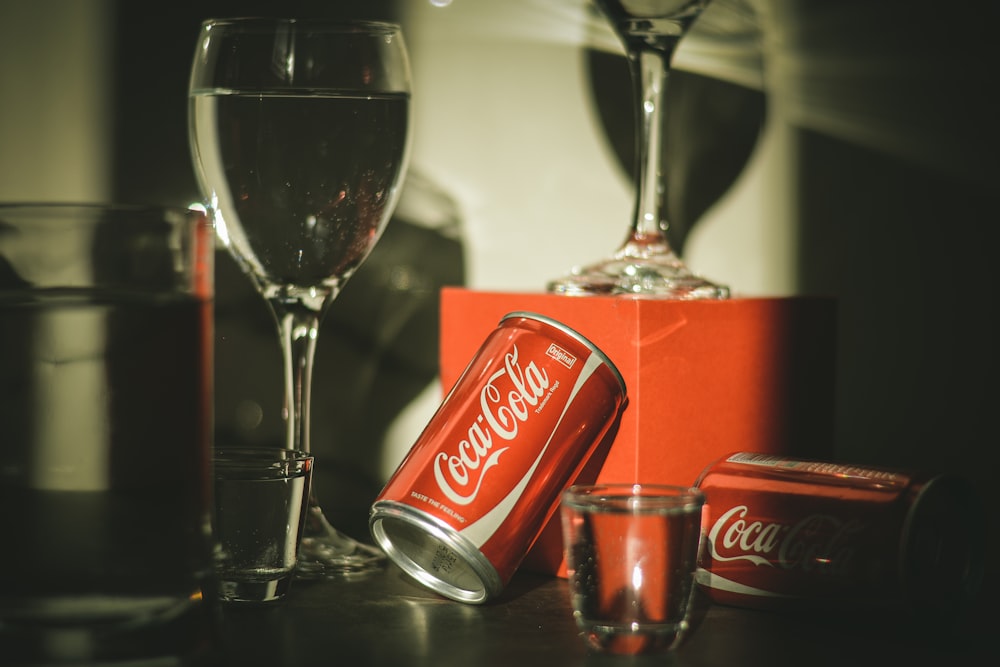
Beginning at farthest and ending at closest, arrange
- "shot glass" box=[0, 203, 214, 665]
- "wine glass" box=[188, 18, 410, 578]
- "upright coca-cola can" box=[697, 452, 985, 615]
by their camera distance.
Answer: "wine glass" box=[188, 18, 410, 578] → "upright coca-cola can" box=[697, 452, 985, 615] → "shot glass" box=[0, 203, 214, 665]

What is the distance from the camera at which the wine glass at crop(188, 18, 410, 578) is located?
79cm

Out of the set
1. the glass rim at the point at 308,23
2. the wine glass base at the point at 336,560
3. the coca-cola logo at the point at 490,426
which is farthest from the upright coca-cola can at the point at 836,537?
the glass rim at the point at 308,23

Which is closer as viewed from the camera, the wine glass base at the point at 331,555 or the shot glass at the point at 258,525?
the shot glass at the point at 258,525

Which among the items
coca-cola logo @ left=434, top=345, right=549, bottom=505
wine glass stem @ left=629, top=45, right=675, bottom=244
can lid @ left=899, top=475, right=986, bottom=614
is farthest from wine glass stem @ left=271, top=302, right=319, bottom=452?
can lid @ left=899, top=475, right=986, bottom=614

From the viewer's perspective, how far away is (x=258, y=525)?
2.45 feet

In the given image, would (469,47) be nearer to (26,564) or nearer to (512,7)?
(512,7)

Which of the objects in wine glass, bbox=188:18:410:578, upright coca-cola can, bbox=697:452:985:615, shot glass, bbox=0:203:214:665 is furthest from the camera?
wine glass, bbox=188:18:410:578

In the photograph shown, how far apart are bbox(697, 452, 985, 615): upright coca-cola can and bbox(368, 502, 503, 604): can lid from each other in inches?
5.8

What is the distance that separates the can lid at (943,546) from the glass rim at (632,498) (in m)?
0.13

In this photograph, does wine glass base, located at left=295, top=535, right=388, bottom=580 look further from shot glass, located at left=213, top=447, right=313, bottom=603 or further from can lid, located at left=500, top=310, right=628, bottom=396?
can lid, located at left=500, top=310, right=628, bottom=396

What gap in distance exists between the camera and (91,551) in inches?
22.6

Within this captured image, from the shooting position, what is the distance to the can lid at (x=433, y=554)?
28.5 inches

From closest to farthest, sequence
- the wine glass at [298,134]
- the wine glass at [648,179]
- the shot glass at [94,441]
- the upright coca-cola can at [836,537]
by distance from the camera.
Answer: the shot glass at [94,441], the upright coca-cola can at [836,537], the wine glass at [298,134], the wine glass at [648,179]

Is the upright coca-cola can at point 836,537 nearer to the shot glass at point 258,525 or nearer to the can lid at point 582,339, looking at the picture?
the can lid at point 582,339
